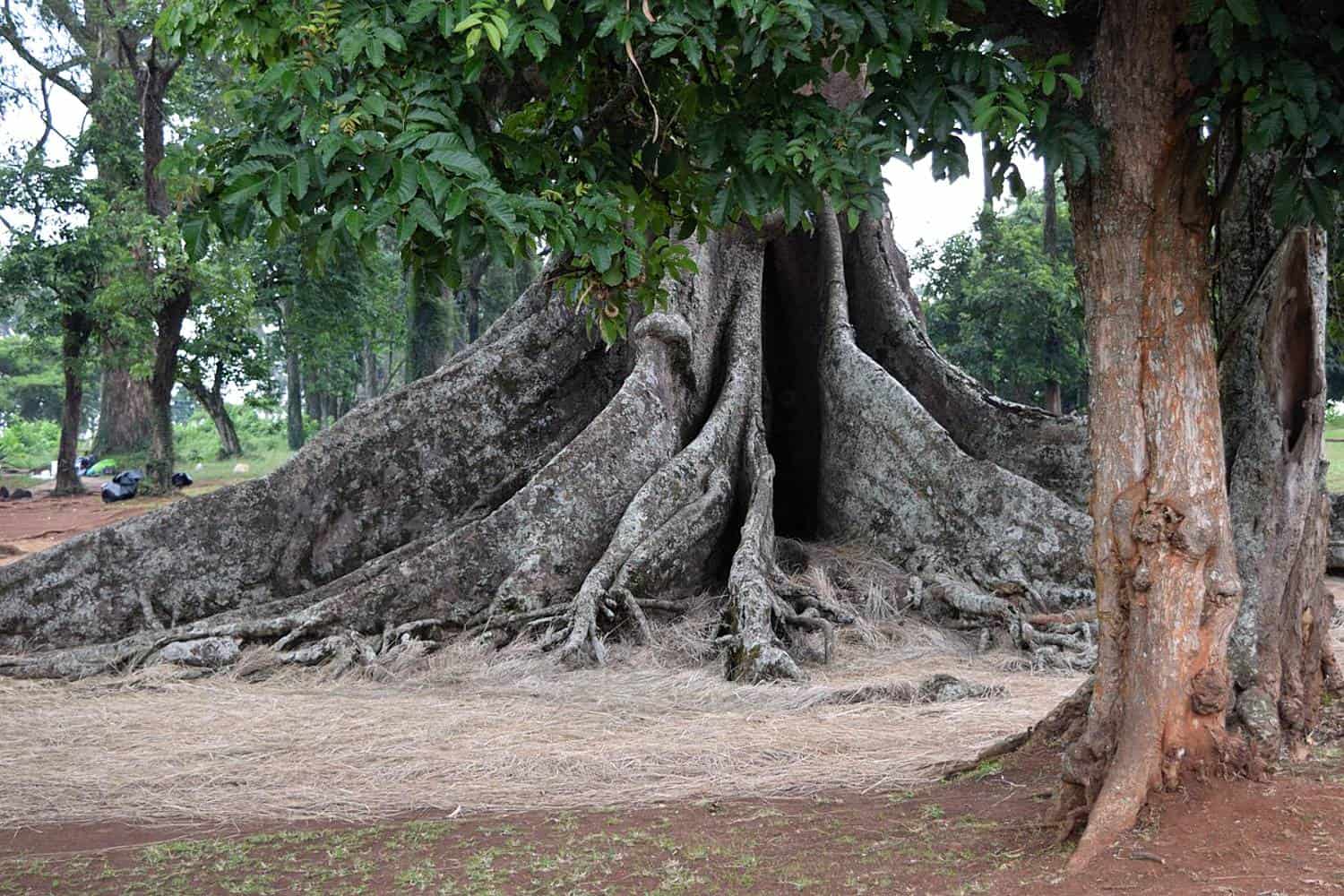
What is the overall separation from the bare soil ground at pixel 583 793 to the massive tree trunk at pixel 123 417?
81.5 ft

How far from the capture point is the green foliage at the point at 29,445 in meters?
39.7

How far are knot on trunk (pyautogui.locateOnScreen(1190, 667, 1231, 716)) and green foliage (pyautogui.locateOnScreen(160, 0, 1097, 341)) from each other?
1.54 m

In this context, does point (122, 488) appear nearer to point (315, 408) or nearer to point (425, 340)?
point (425, 340)

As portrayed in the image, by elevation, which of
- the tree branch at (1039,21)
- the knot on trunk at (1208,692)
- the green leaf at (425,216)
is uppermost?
the tree branch at (1039,21)

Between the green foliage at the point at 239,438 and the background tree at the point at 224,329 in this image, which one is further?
the green foliage at the point at 239,438

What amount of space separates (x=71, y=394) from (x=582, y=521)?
1975cm

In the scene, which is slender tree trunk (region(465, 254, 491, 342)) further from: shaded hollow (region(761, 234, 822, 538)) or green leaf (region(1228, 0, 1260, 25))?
green leaf (region(1228, 0, 1260, 25))

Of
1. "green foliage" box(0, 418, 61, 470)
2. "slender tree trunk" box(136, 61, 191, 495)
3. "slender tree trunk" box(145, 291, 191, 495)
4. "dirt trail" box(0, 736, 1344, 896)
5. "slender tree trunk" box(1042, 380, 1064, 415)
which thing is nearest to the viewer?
"dirt trail" box(0, 736, 1344, 896)

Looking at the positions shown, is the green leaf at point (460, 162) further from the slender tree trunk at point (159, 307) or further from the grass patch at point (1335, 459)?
the slender tree trunk at point (159, 307)

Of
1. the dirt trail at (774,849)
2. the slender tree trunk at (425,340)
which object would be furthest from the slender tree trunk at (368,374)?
the dirt trail at (774,849)

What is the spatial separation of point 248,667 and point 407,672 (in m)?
0.96

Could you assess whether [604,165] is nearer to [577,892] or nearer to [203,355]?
[577,892]

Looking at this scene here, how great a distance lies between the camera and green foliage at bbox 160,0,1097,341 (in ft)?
10.1

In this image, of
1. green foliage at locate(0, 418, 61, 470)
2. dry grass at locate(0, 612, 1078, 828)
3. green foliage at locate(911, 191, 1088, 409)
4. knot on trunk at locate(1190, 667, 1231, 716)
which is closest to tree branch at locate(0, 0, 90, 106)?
green foliage at locate(0, 418, 61, 470)
